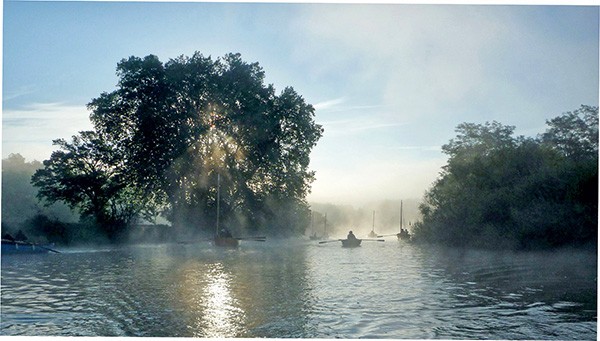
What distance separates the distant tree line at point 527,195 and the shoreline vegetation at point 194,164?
17 centimetres

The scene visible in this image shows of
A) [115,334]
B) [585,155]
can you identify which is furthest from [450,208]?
[115,334]

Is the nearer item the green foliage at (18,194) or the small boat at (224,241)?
the green foliage at (18,194)

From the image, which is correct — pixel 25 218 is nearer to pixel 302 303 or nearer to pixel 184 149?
pixel 184 149

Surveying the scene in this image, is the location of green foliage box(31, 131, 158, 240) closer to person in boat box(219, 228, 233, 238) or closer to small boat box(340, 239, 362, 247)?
person in boat box(219, 228, 233, 238)

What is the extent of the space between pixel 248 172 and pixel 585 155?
22023mm

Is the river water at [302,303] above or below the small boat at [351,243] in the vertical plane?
below

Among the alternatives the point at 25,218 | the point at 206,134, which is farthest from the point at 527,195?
the point at 25,218

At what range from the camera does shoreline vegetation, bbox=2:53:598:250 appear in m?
35.6

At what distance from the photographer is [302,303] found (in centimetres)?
1192

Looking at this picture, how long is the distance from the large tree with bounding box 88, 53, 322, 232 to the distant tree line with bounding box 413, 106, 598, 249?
37.2 feet

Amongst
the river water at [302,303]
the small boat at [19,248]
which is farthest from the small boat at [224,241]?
the river water at [302,303]

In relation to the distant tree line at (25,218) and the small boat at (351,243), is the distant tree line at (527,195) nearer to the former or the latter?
the small boat at (351,243)

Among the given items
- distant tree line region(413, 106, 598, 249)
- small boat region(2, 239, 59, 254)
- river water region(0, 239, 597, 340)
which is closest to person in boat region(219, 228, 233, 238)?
small boat region(2, 239, 59, 254)

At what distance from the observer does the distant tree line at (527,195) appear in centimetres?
2506
